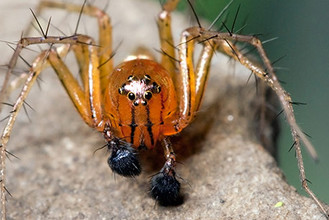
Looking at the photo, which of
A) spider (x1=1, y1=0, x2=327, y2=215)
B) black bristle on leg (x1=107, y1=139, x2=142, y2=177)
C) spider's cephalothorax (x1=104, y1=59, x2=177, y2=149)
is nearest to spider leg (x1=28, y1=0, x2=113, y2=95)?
spider (x1=1, y1=0, x2=327, y2=215)

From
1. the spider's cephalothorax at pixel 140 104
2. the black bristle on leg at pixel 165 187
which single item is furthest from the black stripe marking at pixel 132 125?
the black bristle on leg at pixel 165 187

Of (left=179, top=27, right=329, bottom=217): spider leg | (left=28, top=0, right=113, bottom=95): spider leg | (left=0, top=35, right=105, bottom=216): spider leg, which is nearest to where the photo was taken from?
(left=179, top=27, right=329, bottom=217): spider leg

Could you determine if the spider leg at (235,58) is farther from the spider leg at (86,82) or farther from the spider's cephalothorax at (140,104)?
the spider leg at (86,82)

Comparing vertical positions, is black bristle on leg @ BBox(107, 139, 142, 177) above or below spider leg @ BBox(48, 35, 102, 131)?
below

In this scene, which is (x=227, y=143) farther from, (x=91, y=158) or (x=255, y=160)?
Answer: (x=91, y=158)

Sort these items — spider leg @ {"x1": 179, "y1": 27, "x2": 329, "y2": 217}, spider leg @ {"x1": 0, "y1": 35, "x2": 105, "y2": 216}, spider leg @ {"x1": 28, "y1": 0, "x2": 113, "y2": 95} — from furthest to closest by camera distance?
spider leg @ {"x1": 28, "y1": 0, "x2": 113, "y2": 95}, spider leg @ {"x1": 0, "y1": 35, "x2": 105, "y2": 216}, spider leg @ {"x1": 179, "y1": 27, "x2": 329, "y2": 217}

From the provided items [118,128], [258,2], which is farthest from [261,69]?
[258,2]

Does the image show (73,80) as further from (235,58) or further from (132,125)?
(235,58)

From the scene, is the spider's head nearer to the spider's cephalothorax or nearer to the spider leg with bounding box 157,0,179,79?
the spider's cephalothorax

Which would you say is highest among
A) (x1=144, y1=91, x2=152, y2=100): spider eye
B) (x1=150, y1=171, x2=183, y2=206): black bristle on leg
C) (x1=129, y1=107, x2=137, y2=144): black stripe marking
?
(x1=144, y1=91, x2=152, y2=100): spider eye
